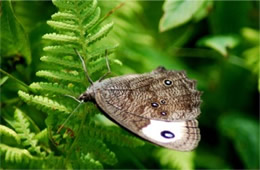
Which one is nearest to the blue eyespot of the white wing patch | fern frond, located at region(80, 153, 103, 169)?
the white wing patch

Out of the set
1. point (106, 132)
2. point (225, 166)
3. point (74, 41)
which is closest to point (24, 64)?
point (74, 41)

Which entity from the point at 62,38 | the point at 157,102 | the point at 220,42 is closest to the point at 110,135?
the point at 157,102

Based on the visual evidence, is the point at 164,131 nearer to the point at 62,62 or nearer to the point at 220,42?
the point at 62,62

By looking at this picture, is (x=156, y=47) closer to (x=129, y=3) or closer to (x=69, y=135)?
(x=129, y=3)

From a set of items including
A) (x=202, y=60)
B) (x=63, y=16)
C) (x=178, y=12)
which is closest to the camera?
(x=63, y=16)

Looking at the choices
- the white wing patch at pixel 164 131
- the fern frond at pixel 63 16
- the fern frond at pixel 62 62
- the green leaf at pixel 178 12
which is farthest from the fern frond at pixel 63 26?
the green leaf at pixel 178 12
